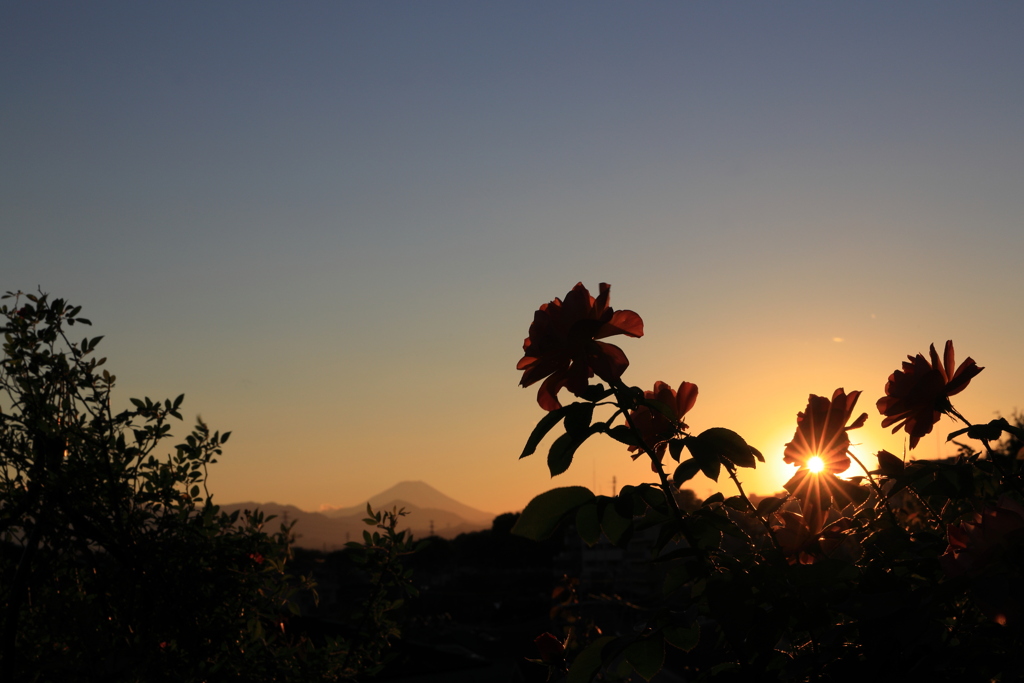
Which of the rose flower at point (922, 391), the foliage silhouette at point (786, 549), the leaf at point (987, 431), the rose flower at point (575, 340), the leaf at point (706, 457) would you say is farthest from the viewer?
the rose flower at point (922, 391)

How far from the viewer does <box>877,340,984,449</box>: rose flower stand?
5.25 feet

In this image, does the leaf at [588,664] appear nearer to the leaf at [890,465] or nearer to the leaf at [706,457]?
the leaf at [706,457]

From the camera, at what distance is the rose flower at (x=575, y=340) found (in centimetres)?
119

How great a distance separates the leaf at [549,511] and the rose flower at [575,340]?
6.4 inches

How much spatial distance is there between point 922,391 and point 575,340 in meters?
0.92

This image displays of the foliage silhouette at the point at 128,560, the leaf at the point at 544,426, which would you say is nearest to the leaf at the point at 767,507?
the leaf at the point at 544,426

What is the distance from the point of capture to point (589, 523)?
109cm

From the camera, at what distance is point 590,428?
1.11 m

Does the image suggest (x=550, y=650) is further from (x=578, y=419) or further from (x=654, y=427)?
(x=578, y=419)

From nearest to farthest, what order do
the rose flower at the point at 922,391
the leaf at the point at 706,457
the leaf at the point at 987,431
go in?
the leaf at the point at 706,457, the leaf at the point at 987,431, the rose flower at the point at 922,391

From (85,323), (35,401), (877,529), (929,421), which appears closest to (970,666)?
(877,529)

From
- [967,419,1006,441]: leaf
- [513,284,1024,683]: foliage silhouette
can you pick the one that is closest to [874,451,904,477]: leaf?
[513,284,1024,683]: foliage silhouette

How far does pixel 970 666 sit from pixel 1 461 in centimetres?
402

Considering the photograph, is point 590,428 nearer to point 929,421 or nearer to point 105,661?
point 929,421
